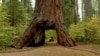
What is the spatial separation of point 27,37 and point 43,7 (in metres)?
1.84

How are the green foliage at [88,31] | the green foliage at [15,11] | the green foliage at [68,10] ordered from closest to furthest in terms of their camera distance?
1. the green foliage at [88,31]
2. the green foliage at [15,11]
3. the green foliage at [68,10]

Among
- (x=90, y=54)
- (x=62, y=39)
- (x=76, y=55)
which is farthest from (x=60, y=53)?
(x=62, y=39)

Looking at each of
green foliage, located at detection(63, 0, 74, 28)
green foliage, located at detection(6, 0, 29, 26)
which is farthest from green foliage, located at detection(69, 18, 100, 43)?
green foliage, located at detection(63, 0, 74, 28)

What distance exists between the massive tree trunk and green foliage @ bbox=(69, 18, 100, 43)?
2324mm

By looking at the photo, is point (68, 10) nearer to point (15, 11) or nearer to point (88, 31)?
point (15, 11)

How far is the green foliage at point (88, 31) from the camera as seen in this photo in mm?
13777

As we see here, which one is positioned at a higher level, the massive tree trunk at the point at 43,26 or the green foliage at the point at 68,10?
the green foliage at the point at 68,10

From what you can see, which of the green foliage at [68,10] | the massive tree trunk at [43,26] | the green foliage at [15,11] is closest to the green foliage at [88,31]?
the massive tree trunk at [43,26]

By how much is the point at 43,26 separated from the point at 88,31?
3.64 m

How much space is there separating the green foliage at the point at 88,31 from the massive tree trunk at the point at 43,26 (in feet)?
7.63

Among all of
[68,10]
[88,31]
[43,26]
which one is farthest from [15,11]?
[68,10]

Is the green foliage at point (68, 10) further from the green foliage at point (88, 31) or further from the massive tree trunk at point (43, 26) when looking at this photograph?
the massive tree trunk at point (43, 26)

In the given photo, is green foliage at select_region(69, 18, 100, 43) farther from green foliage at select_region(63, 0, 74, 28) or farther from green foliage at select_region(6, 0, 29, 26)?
green foliage at select_region(63, 0, 74, 28)

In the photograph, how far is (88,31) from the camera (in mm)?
14359
